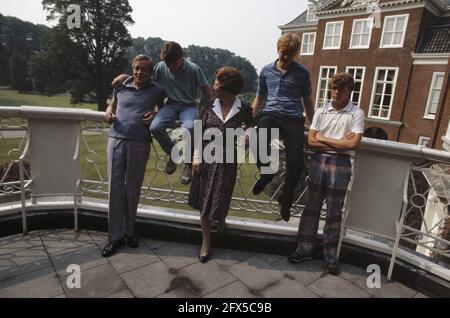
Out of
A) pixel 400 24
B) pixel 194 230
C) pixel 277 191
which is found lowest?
pixel 194 230

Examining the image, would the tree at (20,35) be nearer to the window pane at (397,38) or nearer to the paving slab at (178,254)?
the window pane at (397,38)

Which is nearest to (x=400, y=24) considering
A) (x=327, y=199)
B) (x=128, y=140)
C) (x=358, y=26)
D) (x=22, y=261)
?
(x=358, y=26)

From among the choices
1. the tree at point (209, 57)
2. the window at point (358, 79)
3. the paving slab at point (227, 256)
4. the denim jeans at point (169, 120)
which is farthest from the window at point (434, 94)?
the tree at point (209, 57)

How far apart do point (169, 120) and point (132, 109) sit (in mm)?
368

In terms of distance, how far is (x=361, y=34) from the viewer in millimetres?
22266

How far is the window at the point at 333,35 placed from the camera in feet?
76.7

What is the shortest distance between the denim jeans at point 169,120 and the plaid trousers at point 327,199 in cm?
130

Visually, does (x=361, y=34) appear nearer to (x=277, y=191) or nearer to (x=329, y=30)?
(x=329, y=30)

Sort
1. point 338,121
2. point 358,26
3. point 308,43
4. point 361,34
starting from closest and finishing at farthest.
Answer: point 338,121 < point 361,34 < point 358,26 < point 308,43

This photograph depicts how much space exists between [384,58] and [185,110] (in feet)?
72.5

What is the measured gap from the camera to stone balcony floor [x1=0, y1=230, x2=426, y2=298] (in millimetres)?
2553

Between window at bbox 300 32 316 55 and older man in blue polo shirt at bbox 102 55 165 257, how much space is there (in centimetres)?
2640

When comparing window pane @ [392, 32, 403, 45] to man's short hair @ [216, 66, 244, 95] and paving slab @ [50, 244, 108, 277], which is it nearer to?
man's short hair @ [216, 66, 244, 95]

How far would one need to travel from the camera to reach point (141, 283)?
104 inches
